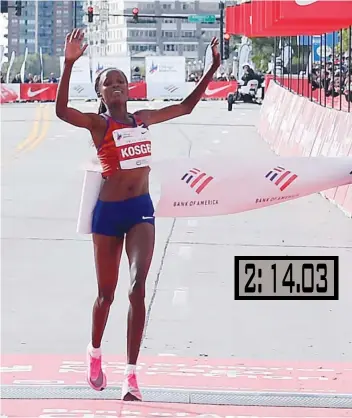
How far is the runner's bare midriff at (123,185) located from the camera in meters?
6.10

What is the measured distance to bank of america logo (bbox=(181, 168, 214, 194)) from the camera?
21.0 ft

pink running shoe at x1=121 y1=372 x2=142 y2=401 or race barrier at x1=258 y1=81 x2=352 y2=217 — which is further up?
pink running shoe at x1=121 y1=372 x2=142 y2=401

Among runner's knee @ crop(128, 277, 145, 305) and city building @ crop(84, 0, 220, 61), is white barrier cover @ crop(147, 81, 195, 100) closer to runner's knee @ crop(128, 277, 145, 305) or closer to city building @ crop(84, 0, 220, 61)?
city building @ crop(84, 0, 220, 61)

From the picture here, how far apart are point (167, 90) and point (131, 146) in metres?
56.1

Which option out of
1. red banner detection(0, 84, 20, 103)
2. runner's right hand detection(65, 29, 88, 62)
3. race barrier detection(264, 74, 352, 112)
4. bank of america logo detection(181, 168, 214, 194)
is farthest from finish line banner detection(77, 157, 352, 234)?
red banner detection(0, 84, 20, 103)

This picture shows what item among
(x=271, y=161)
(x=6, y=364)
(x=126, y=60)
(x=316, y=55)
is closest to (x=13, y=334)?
(x=6, y=364)

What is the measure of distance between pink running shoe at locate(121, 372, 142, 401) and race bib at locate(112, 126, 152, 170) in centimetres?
117

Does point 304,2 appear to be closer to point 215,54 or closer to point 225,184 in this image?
point 215,54

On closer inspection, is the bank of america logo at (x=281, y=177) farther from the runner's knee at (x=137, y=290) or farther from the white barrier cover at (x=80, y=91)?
the white barrier cover at (x=80, y=91)

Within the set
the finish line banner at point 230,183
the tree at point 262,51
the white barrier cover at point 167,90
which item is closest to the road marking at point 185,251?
the finish line banner at point 230,183

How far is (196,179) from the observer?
6410 mm

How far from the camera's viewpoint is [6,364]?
7.80m

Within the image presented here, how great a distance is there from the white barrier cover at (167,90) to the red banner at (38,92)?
5416 mm

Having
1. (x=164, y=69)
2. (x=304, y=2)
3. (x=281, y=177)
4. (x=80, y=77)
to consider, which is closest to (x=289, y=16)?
(x=304, y=2)
